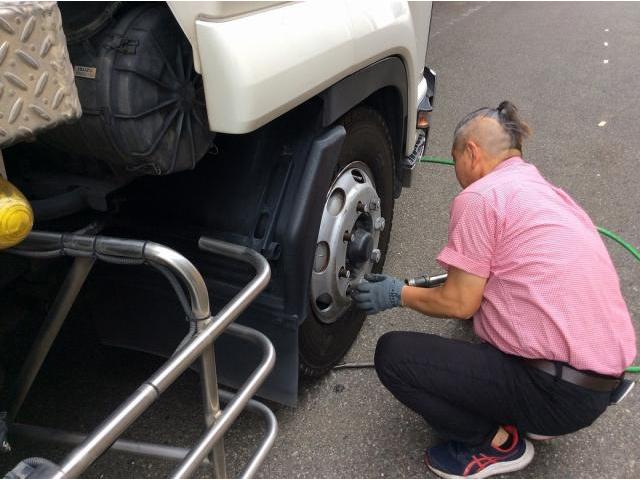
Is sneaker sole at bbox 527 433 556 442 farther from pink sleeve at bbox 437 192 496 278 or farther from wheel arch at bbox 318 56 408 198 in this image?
wheel arch at bbox 318 56 408 198

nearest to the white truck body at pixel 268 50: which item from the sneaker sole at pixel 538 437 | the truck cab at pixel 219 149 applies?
the truck cab at pixel 219 149

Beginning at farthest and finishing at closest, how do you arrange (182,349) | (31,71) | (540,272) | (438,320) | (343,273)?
(438,320)
(343,273)
(540,272)
(182,349)
(31,71)

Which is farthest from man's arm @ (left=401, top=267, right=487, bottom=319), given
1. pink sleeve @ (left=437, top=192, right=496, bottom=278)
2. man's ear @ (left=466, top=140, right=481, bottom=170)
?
man's ear @ (left=466, top=140, right=481, bottom=170)

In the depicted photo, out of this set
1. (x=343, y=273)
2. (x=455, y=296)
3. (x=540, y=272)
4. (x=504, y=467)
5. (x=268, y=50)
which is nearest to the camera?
(x=268, y=50)

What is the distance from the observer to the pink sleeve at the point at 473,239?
1716 millimetres

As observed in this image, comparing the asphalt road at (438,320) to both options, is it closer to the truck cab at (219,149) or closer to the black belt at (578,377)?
the truck cab at (219,149)

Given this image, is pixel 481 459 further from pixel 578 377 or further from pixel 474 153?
pixel 474 153

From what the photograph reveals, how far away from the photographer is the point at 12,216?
949mm

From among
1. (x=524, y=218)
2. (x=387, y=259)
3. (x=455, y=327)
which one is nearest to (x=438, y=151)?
(x=387, y=259)

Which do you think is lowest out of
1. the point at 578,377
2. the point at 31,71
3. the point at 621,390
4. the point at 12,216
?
the point at 621,390

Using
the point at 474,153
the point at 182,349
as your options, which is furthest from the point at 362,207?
the point at 182,349

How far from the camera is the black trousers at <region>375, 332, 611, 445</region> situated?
1.75m

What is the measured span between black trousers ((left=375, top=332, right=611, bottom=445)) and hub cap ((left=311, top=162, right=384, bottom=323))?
261 mm

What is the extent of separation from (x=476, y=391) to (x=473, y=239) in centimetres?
48
